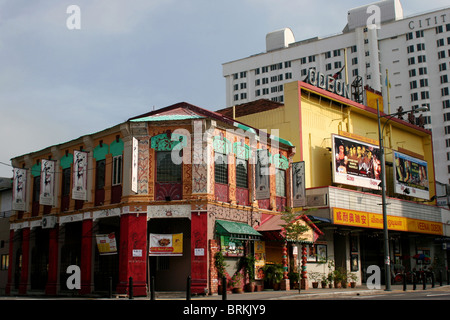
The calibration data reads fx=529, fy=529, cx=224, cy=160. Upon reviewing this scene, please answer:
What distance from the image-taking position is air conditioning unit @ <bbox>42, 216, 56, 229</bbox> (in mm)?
32219

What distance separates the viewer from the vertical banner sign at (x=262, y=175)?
3020cm

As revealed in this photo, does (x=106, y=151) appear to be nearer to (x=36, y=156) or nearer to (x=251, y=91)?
(x=36, y=156)

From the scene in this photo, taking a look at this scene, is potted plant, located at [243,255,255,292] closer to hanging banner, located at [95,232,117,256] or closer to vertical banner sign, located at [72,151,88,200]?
hanging banner, located at [95,232,117,256]

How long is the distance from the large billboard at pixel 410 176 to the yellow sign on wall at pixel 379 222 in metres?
2.41

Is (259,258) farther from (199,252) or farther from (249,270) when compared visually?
(199,252)

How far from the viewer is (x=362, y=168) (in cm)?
3938

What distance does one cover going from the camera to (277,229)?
29047mm

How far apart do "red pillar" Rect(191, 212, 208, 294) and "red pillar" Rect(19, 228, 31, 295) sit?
1423cm

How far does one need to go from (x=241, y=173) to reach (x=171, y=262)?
630 centimetres

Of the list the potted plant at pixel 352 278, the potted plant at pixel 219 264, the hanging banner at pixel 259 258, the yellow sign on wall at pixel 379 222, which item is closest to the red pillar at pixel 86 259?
the potted plant at pixel 219 264

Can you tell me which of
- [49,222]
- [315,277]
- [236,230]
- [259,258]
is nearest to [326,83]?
[315,277]

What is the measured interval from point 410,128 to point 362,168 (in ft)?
45.4

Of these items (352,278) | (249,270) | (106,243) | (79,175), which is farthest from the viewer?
(352,278)
